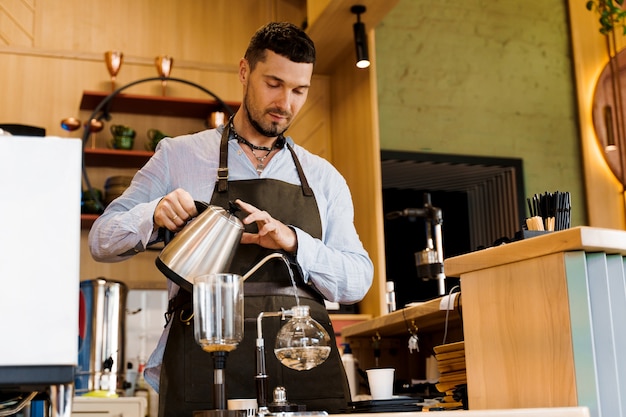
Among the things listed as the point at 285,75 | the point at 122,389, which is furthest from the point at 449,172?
the point at 285,75

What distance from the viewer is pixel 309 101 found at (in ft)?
17.5

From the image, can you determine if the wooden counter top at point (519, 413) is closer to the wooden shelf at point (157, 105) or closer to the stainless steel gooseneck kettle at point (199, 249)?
the stainless steel gooseneck kettle at point (199, 249)

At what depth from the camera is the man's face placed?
1.98m

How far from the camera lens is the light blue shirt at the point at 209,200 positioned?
178 cm

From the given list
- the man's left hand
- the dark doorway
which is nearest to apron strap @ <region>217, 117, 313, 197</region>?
the man's left hand

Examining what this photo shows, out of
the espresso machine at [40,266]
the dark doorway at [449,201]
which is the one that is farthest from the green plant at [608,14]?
the espresso machine at [40,266]

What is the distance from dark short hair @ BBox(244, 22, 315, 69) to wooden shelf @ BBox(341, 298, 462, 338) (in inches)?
32.3

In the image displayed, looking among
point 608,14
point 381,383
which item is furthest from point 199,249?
point 608,14

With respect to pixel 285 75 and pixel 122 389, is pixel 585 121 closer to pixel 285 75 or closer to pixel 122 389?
pixel 122 389

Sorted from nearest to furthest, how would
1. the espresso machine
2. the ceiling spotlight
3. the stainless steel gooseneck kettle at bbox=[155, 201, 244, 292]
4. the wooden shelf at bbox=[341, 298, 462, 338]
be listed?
the espresso machine < the stainless steel gooseneck kettle at bbox=[155, 201, 244, 292] < the wooden shelf at bbox=[341, 298, 462, 338] < the ceiling spotlight

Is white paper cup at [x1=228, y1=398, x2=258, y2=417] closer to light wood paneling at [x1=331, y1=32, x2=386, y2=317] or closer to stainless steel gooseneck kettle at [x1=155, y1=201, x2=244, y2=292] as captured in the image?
stainless steel gooseneck kettle at [x1=155, y1=201, x2=244, y2=292]

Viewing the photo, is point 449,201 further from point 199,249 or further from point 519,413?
point 519,413

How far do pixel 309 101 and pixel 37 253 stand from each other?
4.50 m

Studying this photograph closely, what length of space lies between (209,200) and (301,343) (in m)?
0.69
